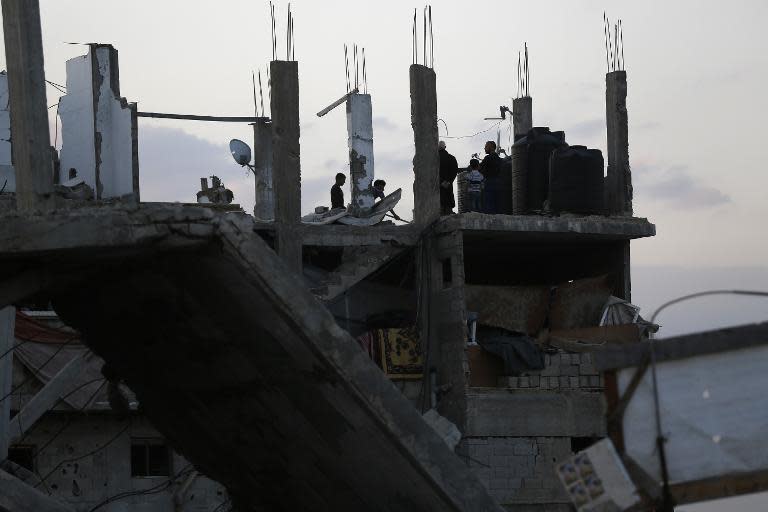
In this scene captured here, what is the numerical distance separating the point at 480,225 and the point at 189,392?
1045cm

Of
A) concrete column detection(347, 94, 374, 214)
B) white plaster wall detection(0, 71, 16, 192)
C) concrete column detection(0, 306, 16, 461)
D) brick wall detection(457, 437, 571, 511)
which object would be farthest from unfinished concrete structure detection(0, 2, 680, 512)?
white plaster wall detection(0, 71, 16, 192)

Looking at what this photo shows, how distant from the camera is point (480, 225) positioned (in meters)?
18.2

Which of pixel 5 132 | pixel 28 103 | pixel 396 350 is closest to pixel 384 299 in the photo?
pixel 396 350

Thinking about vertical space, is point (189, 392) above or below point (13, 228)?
below

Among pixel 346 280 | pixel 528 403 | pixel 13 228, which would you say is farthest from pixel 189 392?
pixel 528 403

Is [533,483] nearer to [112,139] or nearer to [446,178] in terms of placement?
[446,178]

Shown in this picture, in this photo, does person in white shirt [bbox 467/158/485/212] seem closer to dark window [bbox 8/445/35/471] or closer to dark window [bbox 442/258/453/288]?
dark window [bbox 442/258/453/288]

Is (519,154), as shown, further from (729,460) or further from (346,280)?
(729,460)

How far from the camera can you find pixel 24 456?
67.2 feet

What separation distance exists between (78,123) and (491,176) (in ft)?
22.4

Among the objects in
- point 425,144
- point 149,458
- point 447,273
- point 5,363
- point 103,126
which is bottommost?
point 149,458

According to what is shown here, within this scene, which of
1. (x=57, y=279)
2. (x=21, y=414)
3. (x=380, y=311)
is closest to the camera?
(x=57, y=279)

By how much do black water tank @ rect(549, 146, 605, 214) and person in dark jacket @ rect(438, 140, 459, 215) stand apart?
152 centimetres

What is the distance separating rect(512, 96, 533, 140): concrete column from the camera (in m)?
24.0
